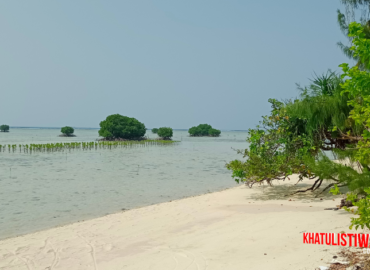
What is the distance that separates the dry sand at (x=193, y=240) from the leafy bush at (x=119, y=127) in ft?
219

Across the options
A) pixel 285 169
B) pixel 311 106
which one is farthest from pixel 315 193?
pixel 311 106

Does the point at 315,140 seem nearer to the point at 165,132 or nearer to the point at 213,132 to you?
the point at 165,132

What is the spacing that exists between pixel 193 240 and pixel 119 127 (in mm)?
70756

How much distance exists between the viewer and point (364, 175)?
6.52m

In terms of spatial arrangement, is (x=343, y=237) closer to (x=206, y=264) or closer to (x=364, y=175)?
(x=364, y=175)

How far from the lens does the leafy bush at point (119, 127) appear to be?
76625 millimetres

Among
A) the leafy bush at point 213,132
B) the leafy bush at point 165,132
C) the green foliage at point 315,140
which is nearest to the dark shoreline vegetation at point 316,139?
the green foliage at point 315,140

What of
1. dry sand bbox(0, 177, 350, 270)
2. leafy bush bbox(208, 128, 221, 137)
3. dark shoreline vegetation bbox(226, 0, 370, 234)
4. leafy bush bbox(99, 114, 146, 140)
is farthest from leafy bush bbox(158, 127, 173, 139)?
dry sand bbox(0, 177, 350, 270)

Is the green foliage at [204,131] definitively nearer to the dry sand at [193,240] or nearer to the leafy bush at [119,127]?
the leafy bush at [119,127]

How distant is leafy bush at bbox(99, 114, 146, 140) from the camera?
76.6 metres

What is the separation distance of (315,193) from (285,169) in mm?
1907

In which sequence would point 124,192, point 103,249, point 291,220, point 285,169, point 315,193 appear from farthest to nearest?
point 124,192 < point 315,193 < point 285,169 < point 291,220 < point 103,249

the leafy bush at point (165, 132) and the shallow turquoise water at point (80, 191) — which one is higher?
the leafy bush at point (165, 132)

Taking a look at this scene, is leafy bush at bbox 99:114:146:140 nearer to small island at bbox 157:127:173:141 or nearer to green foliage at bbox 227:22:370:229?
small island at bbox 157:127:173:141
